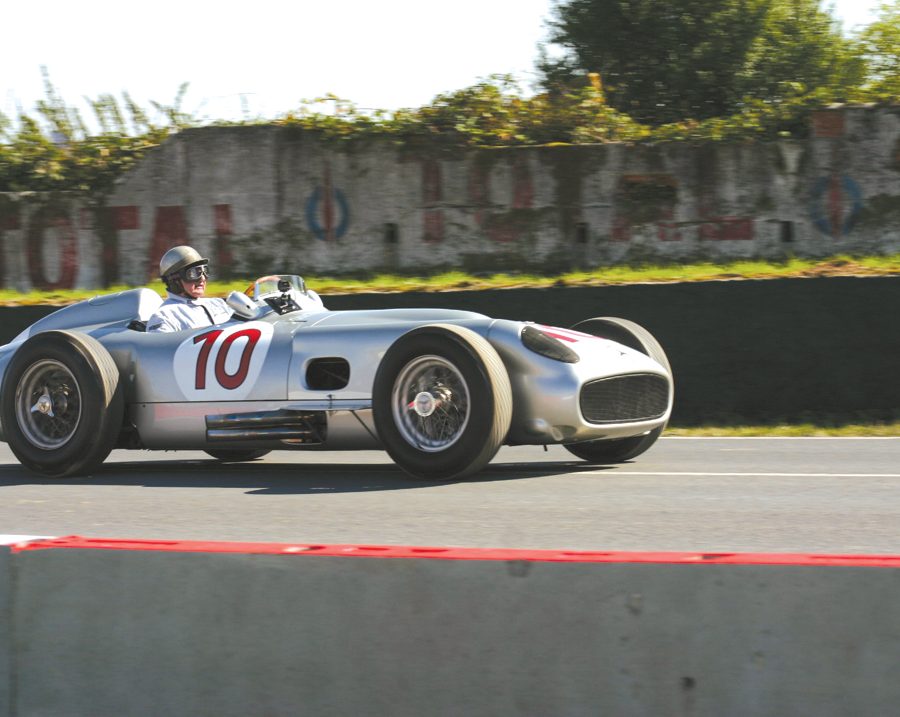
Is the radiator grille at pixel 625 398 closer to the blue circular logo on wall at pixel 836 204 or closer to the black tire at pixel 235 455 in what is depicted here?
the black tire at pixel 235 455

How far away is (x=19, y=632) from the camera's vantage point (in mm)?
3109

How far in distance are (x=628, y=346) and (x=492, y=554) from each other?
4.93m

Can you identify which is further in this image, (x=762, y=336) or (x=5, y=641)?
(x=762, y=336)

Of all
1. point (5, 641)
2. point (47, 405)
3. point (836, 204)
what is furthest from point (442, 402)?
point (836, 204)

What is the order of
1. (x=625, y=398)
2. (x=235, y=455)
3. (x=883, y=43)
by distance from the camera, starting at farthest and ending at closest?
1. (x=883, y=43)
2. (x=235, y=455)
3. (x=625, y=398)

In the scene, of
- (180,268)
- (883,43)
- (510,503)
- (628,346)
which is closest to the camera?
(510,503)

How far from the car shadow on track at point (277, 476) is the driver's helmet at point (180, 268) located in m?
1.24

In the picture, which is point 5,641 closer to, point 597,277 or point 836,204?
point 597,277

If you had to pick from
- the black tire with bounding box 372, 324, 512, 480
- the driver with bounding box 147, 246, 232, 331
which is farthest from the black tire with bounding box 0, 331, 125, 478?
the black tire with bounding box 372, 324, 512, 480

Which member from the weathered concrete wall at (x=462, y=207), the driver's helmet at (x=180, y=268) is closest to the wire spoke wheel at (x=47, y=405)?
the driver's helmet at (x=180, y=268)

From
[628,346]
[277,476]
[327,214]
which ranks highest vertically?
[327,214]

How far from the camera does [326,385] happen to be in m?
7.08

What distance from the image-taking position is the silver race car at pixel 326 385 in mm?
6582

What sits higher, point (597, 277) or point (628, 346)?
point (628, 346)
